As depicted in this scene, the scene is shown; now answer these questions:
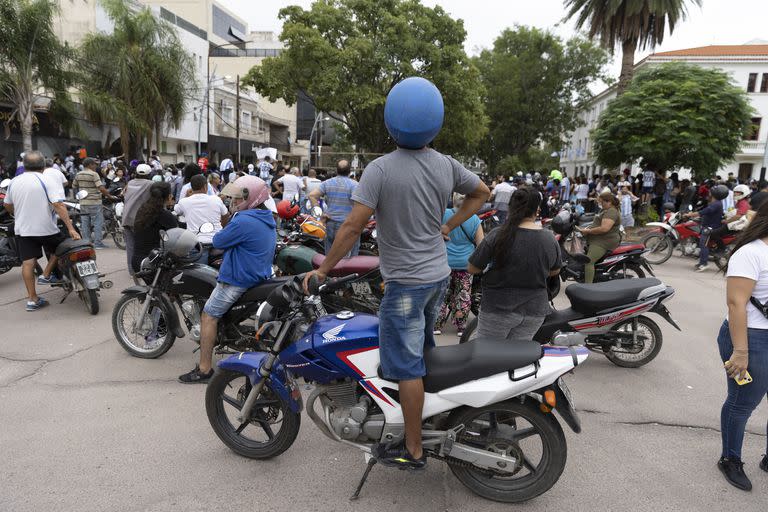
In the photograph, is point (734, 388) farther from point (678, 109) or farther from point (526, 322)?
point (678, 109)

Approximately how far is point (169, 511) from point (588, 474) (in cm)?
240

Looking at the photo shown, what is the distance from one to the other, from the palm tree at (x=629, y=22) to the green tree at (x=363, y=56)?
244 inches

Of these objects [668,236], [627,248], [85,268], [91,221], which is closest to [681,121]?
[668,236]

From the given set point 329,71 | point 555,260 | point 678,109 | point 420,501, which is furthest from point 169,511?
point 329,71

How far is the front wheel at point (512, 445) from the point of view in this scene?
8.89 ft

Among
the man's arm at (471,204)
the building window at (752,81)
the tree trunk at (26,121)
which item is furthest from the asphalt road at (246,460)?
the building window at (752,81)

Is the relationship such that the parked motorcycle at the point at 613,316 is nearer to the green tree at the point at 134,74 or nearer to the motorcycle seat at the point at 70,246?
the motorcycle seat at the point at 70,246

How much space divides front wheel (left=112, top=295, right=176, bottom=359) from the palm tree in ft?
61.6

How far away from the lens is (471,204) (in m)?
2.99

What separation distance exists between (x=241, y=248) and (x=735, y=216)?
9.84 metres

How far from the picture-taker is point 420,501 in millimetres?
2887

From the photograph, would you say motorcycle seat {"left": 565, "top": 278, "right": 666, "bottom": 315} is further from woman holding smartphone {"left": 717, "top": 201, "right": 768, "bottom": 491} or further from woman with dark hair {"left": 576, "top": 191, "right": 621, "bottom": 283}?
woman with dark hair {"left": 576, "top": 191, "right": 621, "bottom": 283}

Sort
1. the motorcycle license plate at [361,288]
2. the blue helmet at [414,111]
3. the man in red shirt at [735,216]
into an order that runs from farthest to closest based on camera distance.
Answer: the man in red shirt at [735,216], the motorcycle license plate at [361,288], the blue helmet at [414,111]

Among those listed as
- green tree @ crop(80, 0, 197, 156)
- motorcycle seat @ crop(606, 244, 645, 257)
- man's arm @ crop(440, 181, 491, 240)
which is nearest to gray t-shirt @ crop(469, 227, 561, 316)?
man's arm @ crop(440, 181, 491, 240)
